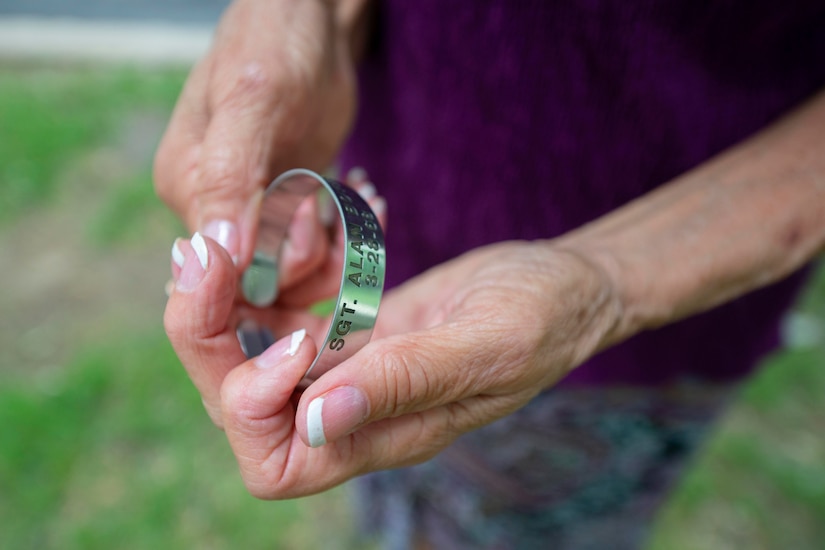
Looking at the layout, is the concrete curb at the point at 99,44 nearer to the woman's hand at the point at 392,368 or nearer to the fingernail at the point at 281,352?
the woman's hand at the point at 392,368

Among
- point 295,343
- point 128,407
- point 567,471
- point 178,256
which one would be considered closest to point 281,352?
point 295,343

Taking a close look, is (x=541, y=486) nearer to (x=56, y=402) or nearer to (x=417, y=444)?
(x=417, y=444)

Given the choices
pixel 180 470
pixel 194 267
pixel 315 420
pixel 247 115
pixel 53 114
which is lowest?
pixel 180 470

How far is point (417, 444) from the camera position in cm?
120

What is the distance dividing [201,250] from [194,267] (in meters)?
0.03

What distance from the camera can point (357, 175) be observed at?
5.93 ft

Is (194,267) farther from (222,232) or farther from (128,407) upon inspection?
(128,407)

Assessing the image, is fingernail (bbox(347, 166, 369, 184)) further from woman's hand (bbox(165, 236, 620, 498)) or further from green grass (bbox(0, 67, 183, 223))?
green grass (bbox(0, 67, 183, 223))

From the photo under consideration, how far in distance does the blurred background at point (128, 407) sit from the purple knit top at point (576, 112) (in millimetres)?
1343

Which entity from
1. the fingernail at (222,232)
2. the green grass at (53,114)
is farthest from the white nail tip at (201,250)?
the green grass at (53,114)

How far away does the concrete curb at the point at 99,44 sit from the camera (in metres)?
4.82

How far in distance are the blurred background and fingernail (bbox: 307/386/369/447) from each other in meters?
1.76

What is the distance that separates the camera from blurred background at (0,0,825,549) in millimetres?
2607

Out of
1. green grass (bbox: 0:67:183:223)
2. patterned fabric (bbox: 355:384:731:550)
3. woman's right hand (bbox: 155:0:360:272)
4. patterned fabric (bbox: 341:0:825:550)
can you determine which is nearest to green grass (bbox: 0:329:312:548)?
patterned fabric (bbox: 355:384:731:550)
